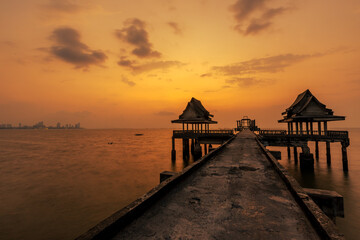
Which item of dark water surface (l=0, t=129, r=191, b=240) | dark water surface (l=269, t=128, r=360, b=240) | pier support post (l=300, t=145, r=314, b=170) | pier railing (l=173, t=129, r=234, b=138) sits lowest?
dark water surface (l=0, t=129, r=191, b=240)

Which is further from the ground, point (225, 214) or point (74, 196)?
point (225, 214)

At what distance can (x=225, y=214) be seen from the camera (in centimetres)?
319

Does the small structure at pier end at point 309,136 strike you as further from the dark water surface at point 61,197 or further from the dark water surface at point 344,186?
the dark water surface at point 61,197

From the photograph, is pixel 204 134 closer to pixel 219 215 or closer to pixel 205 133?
pixel 205 133

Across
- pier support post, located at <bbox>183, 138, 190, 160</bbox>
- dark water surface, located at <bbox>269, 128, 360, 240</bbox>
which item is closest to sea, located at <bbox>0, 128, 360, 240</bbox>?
dark water surface, located at <bbox>269, 128, 360, 240</bbox>

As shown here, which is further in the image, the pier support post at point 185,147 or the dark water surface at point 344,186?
the pier support post at point 185,147

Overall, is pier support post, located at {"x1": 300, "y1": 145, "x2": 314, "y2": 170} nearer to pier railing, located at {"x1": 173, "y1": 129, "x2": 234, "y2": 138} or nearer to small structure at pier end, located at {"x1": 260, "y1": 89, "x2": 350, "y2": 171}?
small structure at pier end, located at {"x1": 260, "y1": 89, "x2": 350, "y2": 171}

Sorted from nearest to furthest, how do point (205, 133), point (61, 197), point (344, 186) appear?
point (61, 197)
point (344, 186)
point (205, 133)

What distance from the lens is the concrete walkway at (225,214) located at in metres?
2.64

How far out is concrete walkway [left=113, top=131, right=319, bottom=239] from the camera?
2639 millimetres

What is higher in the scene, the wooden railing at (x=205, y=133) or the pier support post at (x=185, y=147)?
the wooden railing at (x=205, y=133)

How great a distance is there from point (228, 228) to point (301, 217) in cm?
144

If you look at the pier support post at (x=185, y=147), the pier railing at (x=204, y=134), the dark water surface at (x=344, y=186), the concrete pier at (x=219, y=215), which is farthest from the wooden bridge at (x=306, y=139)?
the concrete pier at (x=219, y=215)

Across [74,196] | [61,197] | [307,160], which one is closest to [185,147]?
[307,160]
